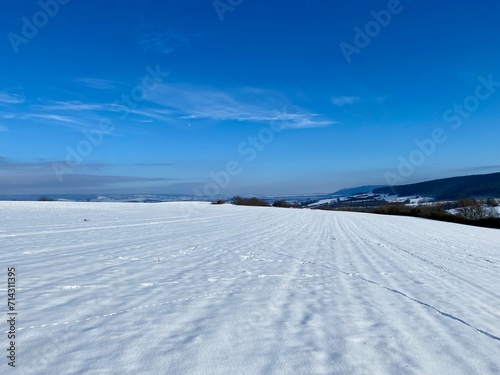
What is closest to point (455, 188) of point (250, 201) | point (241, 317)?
point (250, 201)

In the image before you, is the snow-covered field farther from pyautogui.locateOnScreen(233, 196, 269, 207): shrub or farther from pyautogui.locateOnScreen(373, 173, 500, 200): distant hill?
pyautogui.locateOnScreen(373, 173, 500, 200): distant hill

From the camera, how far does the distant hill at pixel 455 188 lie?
131625 mm

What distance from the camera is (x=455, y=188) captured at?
14588cm

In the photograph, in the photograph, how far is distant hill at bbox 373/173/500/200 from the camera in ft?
432

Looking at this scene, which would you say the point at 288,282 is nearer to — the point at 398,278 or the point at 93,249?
the point at 398,278

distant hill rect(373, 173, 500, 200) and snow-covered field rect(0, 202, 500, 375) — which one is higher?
distant hill rect(373, 173, 500, 200)

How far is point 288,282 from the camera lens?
6820 millimetres

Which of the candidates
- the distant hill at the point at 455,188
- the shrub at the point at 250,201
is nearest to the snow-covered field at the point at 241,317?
the shrub at the point at 250,201

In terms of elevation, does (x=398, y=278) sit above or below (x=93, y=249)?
below

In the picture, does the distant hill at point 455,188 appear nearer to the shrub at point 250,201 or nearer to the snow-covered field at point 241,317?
the shrub at point 250,201

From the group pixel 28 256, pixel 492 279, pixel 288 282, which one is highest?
pixel 28 256

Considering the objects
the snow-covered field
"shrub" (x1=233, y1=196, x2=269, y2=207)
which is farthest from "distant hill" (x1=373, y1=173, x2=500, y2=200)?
the snow-covered field

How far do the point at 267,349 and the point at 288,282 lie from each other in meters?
3.20

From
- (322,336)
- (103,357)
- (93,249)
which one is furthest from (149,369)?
(93,249)
